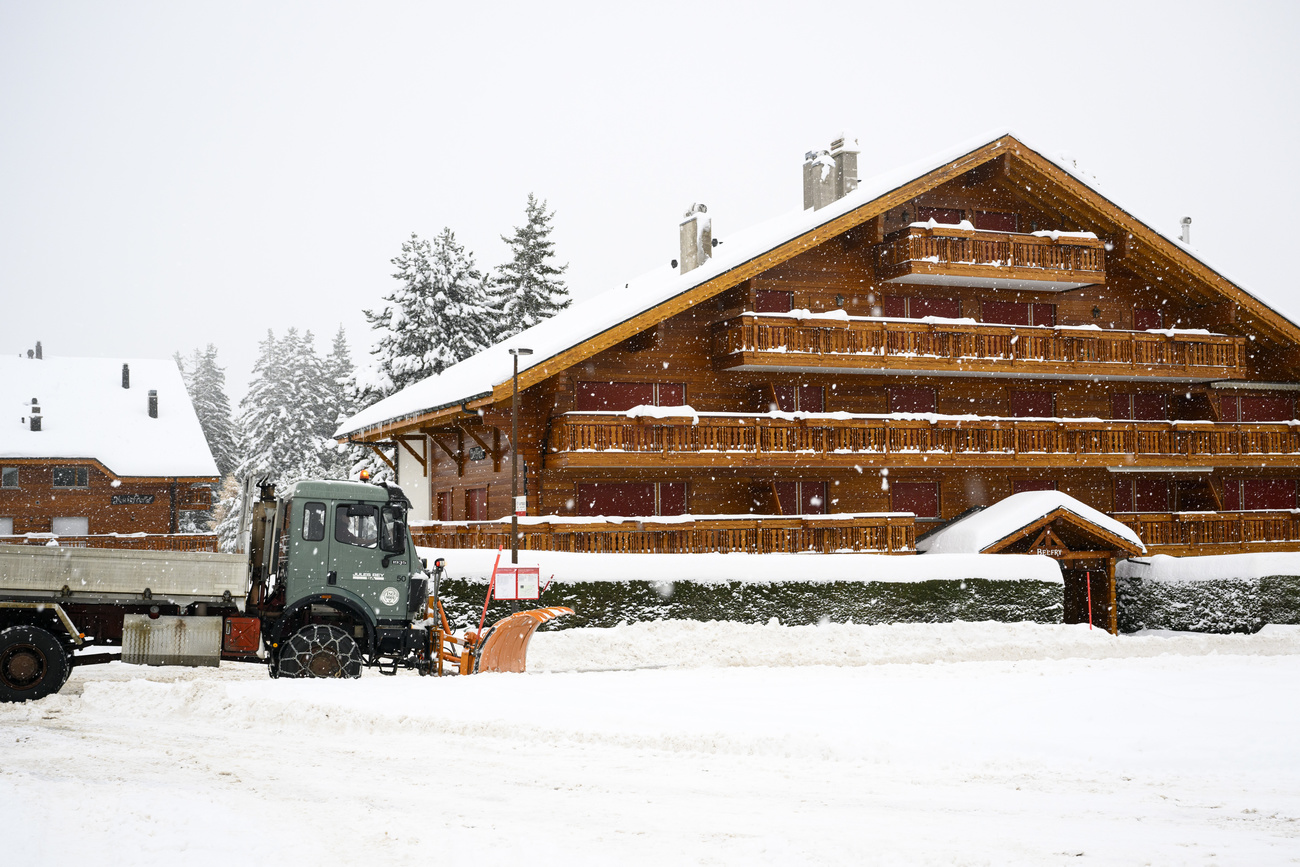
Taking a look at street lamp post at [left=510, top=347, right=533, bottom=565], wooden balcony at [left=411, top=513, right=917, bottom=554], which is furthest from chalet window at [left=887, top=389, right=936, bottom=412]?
street lamp post at [left=510, top=347, right=533, bottom=565]

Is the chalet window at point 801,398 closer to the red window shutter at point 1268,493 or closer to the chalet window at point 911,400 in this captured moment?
the chalet window at point 911,400

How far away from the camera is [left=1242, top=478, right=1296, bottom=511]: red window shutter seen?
31.5 metres

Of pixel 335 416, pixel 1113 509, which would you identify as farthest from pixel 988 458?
pixel 335 416

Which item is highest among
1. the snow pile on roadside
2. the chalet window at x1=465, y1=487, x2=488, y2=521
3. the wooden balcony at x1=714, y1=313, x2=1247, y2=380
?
the wooden balcony at x1=714, y1=313, x2=1247, y2=380

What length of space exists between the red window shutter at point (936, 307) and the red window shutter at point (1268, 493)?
9.89 m

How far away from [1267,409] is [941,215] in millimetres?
11433

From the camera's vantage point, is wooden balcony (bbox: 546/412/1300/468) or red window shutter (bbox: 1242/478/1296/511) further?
red window shutter (bbox: 1242/478/1296/511)

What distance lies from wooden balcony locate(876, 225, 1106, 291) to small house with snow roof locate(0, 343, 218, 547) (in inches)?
1111

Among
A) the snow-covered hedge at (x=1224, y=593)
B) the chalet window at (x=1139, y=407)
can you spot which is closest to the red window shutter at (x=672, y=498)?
the snow-covered hedge at (x=1224, y=593)

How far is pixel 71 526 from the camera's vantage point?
41.0 metres

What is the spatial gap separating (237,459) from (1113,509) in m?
50.2

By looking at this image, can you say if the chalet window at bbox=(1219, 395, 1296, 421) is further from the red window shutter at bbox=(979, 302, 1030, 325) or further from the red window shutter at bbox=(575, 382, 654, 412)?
the red window shutter at bbox=(575, 382, 654, 412)

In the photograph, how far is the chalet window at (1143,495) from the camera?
30.6m

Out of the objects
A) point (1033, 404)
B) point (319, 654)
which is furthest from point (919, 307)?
point (319, 654)
